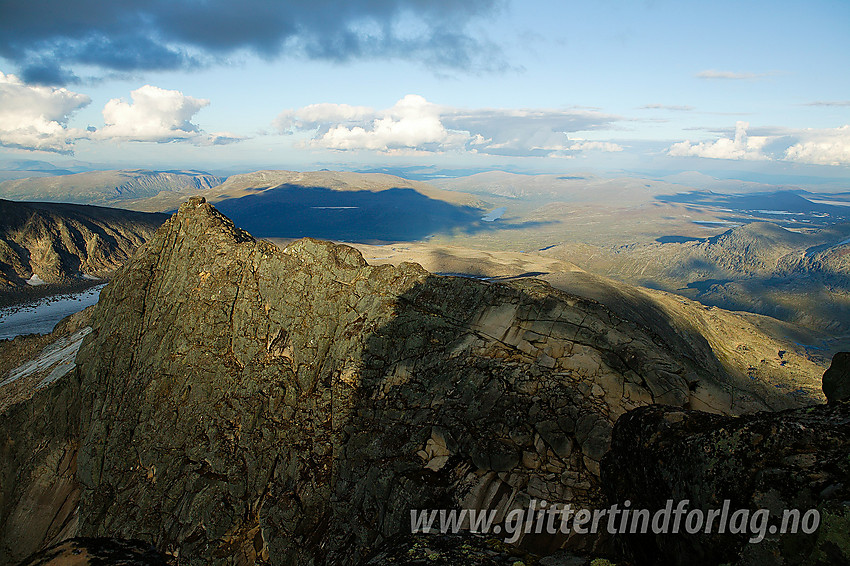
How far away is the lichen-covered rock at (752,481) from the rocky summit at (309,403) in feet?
14.1

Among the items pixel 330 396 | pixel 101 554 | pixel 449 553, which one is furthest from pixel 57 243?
pixel 449 553

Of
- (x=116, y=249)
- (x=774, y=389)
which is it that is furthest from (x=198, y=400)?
(x=116, y=249)

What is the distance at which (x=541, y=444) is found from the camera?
54.3 ft

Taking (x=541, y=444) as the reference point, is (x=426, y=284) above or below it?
above

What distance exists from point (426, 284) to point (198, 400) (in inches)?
618

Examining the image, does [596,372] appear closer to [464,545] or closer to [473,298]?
[473,298]

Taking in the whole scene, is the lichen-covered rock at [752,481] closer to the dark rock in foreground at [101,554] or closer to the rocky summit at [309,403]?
the rocky summit at [309,403]

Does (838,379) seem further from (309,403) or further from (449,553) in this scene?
(309,403)

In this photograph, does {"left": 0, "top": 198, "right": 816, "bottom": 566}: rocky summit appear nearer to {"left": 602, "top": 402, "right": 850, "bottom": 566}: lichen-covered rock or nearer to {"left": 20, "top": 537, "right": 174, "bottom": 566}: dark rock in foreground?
{"left": 20, "top": 537, "right": 174, "bottom": 566}: dark rock in foreground

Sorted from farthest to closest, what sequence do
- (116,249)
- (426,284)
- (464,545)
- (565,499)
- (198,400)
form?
(116,249)
(198,400)
(426,284)
(565,499)
(464,545)

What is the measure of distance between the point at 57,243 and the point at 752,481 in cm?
21000

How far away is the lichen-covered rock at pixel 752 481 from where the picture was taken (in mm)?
7238

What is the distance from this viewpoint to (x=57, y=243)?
162750 millimetres

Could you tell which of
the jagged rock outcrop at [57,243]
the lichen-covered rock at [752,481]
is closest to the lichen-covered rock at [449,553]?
the lichen-covered rock at [752,481]
